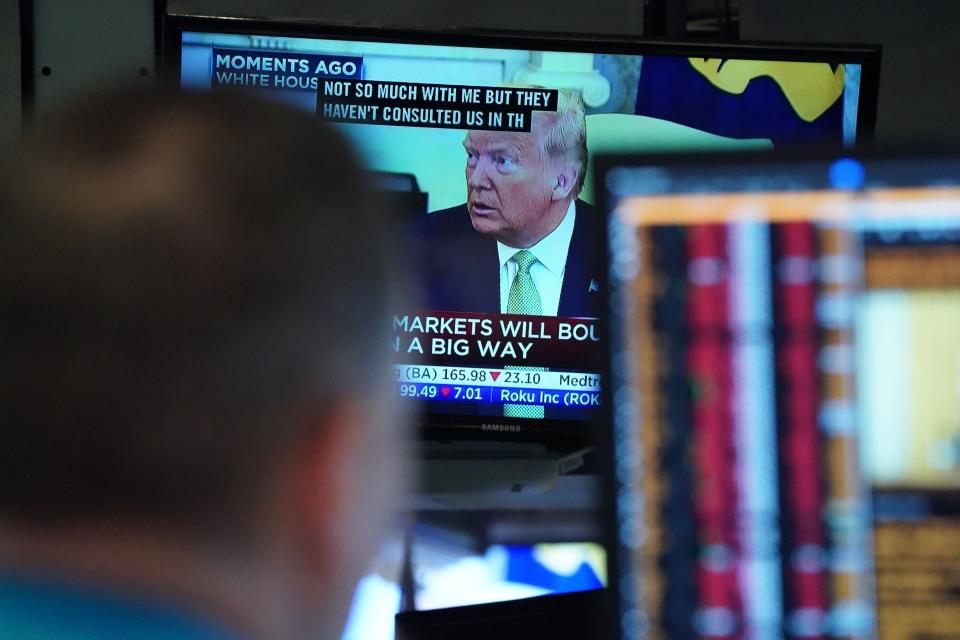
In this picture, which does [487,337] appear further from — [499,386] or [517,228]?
[517,228]

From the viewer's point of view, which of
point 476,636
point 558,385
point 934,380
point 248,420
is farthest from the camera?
point 558,385

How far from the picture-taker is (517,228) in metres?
2.00

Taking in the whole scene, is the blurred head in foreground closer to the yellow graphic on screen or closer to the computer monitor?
the computer monitor

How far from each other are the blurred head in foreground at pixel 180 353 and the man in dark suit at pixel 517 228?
140 centimetres

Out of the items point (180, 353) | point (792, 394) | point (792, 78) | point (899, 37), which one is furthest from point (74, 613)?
point (899, 37)

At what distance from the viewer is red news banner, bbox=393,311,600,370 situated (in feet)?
6.52

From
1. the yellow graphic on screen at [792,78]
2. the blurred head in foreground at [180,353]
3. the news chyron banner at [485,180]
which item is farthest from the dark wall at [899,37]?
the blurred head in foreground at [180,353]

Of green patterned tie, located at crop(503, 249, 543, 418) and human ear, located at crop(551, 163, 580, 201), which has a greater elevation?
human ear, located at crop(551, 163, 580, 201)

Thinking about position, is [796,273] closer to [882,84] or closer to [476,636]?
[476,636]

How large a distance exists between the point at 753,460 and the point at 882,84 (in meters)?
1.59

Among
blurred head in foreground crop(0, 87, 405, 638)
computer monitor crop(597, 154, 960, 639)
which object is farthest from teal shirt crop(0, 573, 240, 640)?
computer monitor crop(597, 154, 960, 639)

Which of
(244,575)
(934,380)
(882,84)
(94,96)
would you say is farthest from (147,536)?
(882,84)

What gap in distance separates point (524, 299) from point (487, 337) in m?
0.09

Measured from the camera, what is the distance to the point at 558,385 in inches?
78.8
